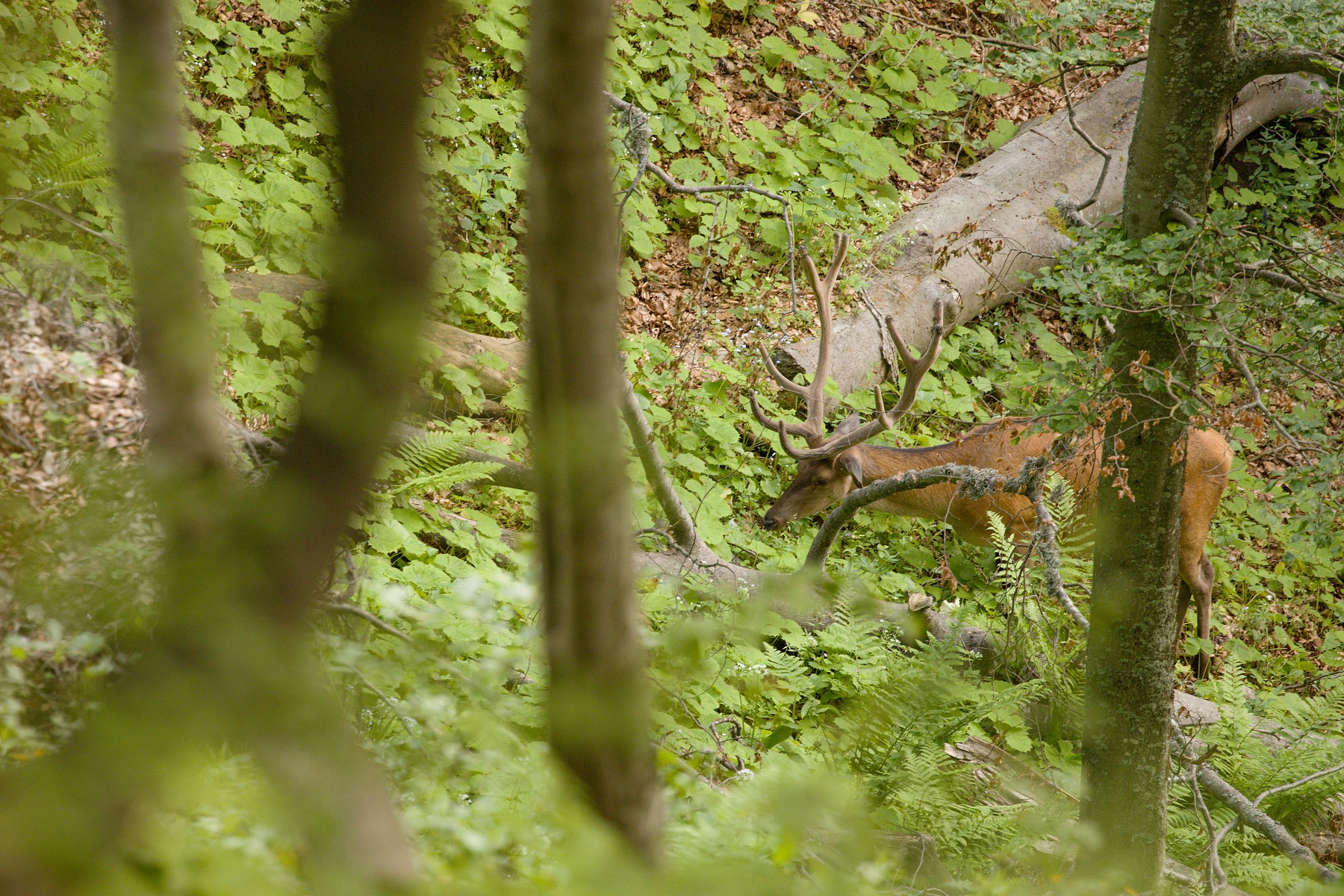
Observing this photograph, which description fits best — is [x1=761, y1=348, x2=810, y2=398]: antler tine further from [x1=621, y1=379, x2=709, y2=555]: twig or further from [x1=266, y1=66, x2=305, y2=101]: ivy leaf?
[x1=266, y1=66, x2=305, y2=101]: ivy leaf

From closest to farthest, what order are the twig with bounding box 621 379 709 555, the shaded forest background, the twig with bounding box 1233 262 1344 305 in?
the shaded forest background, the twig with bounding box 1233 262 1344 305, the twig with bounding box 621 379 709 555

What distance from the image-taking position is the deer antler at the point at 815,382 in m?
5.84

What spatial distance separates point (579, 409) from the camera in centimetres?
67

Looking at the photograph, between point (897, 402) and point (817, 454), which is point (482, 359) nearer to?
point (817, 454)

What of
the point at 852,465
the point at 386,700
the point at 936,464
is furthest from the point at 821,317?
the point at 386,700

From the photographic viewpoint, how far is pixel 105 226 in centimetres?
430

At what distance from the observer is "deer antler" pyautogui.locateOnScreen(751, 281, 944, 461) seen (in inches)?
218

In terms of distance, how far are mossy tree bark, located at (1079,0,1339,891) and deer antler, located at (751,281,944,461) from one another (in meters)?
1.85

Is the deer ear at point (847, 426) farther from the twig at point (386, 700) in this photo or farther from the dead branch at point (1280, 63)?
the twig at point (386, 700)

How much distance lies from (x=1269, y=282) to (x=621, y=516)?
10.9ft

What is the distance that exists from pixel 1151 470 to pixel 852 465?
2997 mm

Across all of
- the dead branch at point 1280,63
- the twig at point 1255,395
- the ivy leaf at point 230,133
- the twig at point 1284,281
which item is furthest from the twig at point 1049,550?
the ivy leaf at point 230,133

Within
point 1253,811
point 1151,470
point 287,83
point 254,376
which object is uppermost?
point 287,83

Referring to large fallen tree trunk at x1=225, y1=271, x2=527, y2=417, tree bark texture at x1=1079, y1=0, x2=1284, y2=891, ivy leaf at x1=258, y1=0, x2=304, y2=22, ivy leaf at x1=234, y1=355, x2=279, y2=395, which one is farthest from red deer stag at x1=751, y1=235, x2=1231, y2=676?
ivy leaf at x1=258, y1=0, x2=304, y2=22
